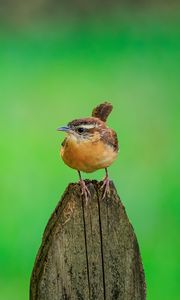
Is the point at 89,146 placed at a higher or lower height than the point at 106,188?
higher

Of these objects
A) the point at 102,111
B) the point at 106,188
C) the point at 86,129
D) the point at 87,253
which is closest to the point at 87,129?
the point at 86,129

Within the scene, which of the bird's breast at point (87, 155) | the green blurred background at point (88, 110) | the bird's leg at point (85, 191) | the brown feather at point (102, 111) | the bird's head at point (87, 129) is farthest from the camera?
the green blurred background at point (88, 110)

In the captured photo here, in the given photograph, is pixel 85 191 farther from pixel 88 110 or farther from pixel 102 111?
pixel 88 110

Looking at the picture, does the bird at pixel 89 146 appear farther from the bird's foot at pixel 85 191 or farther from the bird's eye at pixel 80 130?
the bird's foot at pixel 85 191

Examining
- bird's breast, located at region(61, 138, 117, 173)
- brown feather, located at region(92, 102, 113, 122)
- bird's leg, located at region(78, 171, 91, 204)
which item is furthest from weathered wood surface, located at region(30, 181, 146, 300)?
brown feather, located at region(92, 102, 113, 122)

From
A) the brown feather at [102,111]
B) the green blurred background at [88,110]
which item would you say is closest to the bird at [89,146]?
the brown feather at [102,111]
